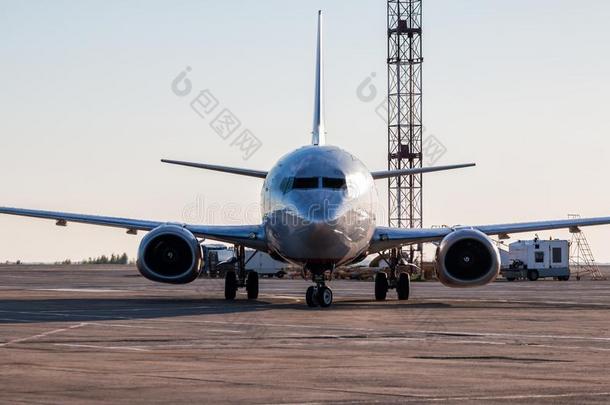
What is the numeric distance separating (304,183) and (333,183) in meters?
0.74

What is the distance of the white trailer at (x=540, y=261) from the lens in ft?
266

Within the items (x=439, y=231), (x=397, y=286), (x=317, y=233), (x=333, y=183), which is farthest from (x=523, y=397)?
(x=397, y=286)

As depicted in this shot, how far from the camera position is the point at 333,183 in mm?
31281

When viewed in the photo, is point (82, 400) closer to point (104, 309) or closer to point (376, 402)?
point (376, 402)

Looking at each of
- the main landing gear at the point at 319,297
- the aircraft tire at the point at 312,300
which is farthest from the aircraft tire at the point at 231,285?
the aircraft tire at the point at 312,300

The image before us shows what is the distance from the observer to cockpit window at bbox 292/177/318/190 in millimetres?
31078

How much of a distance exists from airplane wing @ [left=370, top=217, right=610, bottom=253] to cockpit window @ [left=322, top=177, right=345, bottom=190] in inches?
148

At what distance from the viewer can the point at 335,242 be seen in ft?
101

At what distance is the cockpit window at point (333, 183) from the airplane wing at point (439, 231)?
3.76m

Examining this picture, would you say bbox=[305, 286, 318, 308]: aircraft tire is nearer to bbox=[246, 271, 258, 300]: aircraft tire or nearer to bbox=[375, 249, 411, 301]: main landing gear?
bbox=[246, 271, 258, 300]: aircraft tire

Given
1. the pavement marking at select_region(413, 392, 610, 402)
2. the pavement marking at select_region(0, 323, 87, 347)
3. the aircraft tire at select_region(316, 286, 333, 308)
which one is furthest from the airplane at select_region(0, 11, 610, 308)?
the pavement marking at select_region(413, 392, 610, 402)

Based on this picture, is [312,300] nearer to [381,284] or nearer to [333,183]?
[333,183]

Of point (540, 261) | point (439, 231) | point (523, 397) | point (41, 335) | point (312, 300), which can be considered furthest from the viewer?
point (540, 261)

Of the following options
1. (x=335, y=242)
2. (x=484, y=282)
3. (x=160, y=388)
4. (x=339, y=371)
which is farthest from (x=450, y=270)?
(x=160, y=388)
